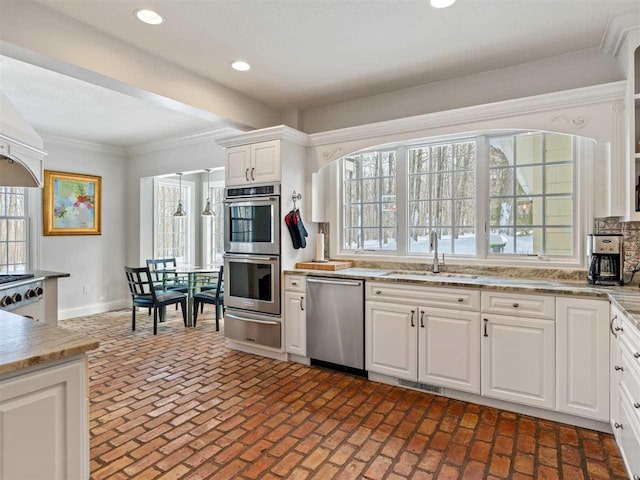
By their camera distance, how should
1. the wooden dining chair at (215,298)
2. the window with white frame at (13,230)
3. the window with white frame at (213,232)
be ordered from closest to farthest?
the wooden dining chair at (215,298)
the window with white frame at (13,230)
the window with white frame at (213,232)

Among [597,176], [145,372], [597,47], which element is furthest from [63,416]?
[597,47]

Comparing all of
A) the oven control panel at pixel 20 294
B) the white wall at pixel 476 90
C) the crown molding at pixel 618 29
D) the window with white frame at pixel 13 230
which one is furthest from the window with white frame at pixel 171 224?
the crown molding at pixel 618 29

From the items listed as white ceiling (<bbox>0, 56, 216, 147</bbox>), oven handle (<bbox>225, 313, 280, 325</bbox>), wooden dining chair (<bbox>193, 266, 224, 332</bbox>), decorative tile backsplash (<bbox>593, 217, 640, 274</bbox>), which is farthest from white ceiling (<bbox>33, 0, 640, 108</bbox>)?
wooden dining chair (<bbox>193, 266, 224, 332</bbox>)

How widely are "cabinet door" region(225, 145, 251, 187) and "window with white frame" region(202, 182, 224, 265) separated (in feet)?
10.8

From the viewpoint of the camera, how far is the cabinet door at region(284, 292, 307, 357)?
3.69m

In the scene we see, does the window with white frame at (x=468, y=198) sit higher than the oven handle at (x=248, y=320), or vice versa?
the window with white frame at (x=468, y=198)

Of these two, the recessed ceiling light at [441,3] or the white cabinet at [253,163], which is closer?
the recessed ceiling light at [441,3]

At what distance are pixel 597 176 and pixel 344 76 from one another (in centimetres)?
220

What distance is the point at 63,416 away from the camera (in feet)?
4.39

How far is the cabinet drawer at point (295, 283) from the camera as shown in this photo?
3693mm

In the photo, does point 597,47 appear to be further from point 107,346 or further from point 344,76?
point 107,346

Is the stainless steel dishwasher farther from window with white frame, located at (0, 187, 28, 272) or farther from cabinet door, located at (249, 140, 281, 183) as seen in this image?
window with white frame, located at (0, 187, 28, 272)

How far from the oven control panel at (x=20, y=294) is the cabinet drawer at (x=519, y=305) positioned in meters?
3.38

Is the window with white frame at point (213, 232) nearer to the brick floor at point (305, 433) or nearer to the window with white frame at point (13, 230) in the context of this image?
the window with white frame at point (13, 230)
